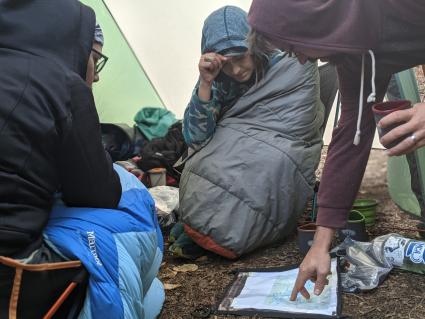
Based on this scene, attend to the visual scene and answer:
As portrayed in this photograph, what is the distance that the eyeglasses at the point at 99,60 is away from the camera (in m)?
1.62

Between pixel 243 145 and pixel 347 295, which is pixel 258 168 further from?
pixel 347 295

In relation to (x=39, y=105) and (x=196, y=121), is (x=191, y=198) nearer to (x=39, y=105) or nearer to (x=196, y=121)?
(x=196, y=121)

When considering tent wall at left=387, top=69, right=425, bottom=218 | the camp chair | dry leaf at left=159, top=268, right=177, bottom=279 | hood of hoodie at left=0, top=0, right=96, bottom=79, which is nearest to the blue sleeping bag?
the camp chair

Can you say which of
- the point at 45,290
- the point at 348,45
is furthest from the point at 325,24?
the point at 45,290

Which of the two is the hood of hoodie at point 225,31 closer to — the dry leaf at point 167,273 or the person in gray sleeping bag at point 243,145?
the person in gray sleeping bag at point 243,145

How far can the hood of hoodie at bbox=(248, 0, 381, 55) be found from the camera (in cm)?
107

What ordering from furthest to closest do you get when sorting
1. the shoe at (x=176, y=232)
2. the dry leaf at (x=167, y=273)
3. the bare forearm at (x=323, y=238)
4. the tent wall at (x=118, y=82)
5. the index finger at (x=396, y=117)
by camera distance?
the tent wall at (x=118, y=82)
the shoe at (x=176, y=232)
the dry leaf at (x=167, y=273)
the bare forearm at (x=323, y=238)
the index finger at (x=396, y=117)

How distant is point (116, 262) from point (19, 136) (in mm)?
365

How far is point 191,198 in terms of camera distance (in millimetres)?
2045

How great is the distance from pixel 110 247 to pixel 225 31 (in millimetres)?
1242

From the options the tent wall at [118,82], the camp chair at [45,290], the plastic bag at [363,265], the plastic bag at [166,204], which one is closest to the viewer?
the camp chair at [45,290]

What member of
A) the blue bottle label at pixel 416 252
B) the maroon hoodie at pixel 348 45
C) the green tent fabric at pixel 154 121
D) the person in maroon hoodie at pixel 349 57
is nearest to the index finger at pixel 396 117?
the person in maroon hoodie at pixel 349 57

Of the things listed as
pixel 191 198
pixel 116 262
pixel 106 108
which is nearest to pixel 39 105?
pixel 116 262

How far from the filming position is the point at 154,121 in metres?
3.46
